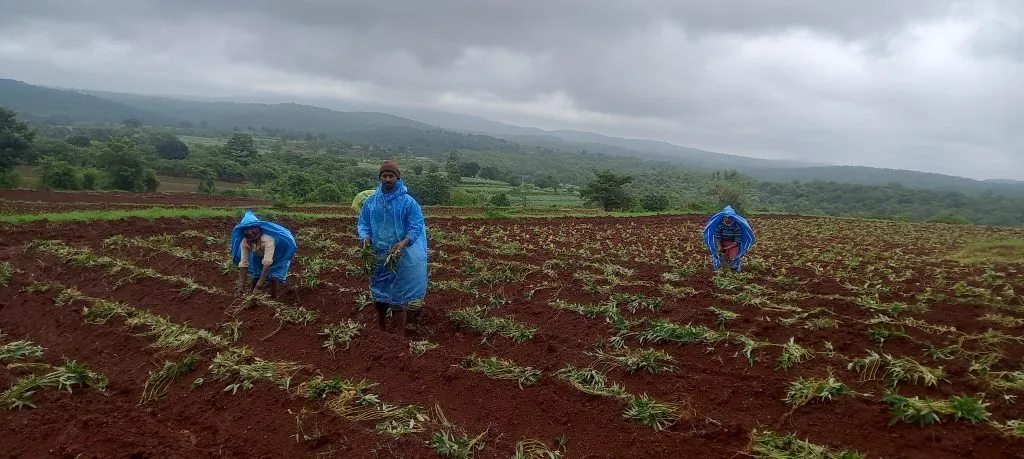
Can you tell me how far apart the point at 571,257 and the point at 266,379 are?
27.0 ft

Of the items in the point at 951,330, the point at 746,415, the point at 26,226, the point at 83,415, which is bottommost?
the point at 26,226

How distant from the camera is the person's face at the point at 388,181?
5691 mm

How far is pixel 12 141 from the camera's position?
32688 mm

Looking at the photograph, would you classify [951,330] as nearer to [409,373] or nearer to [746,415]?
[746,415]

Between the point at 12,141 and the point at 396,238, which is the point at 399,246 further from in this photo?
the point at 12,141

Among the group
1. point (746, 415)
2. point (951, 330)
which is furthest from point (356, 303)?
point (951, 330)

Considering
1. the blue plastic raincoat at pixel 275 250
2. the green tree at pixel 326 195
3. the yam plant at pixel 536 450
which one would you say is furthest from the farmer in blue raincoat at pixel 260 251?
the green tree at pixel 326 195

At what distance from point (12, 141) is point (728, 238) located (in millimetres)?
42656

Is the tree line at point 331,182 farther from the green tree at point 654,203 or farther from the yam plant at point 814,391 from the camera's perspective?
the yam plant at point 814,391

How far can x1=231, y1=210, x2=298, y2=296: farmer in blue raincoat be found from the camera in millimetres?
6816

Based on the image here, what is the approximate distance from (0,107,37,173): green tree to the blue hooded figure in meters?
39.9

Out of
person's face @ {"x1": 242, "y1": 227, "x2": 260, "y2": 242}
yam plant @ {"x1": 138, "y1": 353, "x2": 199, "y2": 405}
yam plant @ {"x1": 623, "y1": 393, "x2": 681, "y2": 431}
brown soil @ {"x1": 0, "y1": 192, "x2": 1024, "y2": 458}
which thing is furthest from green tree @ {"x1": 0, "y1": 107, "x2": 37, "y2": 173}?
yam plant @ {"x1": 623, "y1": 393, "x2": 681, "y2": 431}

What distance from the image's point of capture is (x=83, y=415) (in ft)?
12.8

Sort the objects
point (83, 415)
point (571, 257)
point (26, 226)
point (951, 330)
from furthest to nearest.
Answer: point (26, 226)
point (571, 257)
point (951, 330)
point (83, 415)
